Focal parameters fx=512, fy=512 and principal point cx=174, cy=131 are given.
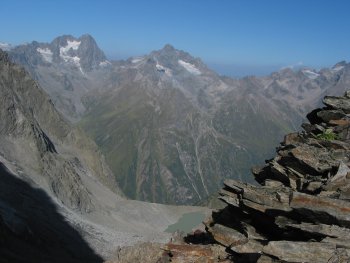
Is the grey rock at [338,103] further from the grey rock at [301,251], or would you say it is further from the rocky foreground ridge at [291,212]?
the grey rock at [301,251]

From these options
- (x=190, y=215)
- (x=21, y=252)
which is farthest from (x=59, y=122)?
(x=21, y=252)

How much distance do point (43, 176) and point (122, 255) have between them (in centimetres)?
9783

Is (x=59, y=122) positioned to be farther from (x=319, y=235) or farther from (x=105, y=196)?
(x=319, y=235)

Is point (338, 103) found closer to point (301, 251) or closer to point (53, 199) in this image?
point (301, 251)

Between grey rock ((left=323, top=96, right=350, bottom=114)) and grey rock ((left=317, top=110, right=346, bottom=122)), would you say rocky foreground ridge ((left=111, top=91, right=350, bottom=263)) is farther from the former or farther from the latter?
grey rock ((left=323, top=96, right=350, bottom=114))

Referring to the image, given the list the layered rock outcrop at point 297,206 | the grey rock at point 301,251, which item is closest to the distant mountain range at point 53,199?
the layered rock outcrop at point 297,206

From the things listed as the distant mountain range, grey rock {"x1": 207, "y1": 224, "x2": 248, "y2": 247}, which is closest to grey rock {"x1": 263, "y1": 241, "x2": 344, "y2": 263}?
grey rock {"x1": 207, "y1": 224, "x2": 248, "y2": 247}

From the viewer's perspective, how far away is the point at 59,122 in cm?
18650

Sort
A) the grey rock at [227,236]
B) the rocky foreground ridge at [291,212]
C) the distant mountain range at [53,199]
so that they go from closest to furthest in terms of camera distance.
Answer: the rocky foreground ridge at [291,212] → the grey rock at [227,236] → the distant mountain range at [53,199]

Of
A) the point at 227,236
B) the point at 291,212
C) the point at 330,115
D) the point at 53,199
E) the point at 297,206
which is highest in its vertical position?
the point at 330,115

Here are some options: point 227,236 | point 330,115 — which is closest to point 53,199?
point 330,115

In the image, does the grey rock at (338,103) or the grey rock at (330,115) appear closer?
the grey rock at (330,115)

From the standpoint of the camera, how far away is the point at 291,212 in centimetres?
2448

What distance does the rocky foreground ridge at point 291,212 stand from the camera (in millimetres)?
21578
